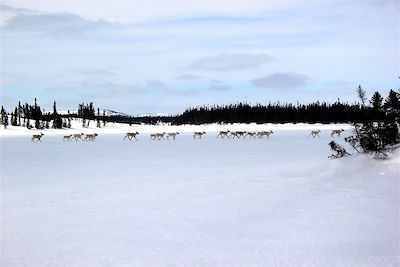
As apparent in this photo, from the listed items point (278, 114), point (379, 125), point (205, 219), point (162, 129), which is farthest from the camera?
point (278, 114)

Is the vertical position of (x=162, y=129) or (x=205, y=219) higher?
(x=162, y=129)

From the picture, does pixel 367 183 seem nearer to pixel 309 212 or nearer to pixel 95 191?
pixel 309 212

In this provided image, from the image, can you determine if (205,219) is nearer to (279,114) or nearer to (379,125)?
(379,125)

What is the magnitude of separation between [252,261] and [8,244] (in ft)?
12.5

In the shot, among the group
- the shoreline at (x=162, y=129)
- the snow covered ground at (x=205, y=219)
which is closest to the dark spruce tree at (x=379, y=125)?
the snow covered ground at (x=205, y=219)

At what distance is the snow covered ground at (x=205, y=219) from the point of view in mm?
6070

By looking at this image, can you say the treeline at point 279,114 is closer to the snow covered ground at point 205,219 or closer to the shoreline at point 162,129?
the shoreline at point 162,129

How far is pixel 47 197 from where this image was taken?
10602mm

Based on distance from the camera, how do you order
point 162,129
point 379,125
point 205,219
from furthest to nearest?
point 162,129
point 379,125
point 205,219

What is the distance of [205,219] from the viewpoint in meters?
8.16

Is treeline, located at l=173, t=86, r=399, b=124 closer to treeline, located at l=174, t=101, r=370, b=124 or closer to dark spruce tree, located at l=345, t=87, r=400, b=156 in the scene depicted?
treeline, located at l=174, t=101, r=370, b=124

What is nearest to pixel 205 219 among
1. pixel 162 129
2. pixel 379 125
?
pixel 379 125

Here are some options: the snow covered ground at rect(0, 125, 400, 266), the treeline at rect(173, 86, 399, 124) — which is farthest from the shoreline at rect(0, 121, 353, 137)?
the snow covered ground at rect(0, 125, 400, 266)

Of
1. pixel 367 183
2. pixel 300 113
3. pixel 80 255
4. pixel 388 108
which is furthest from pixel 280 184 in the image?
pixel 300 113
